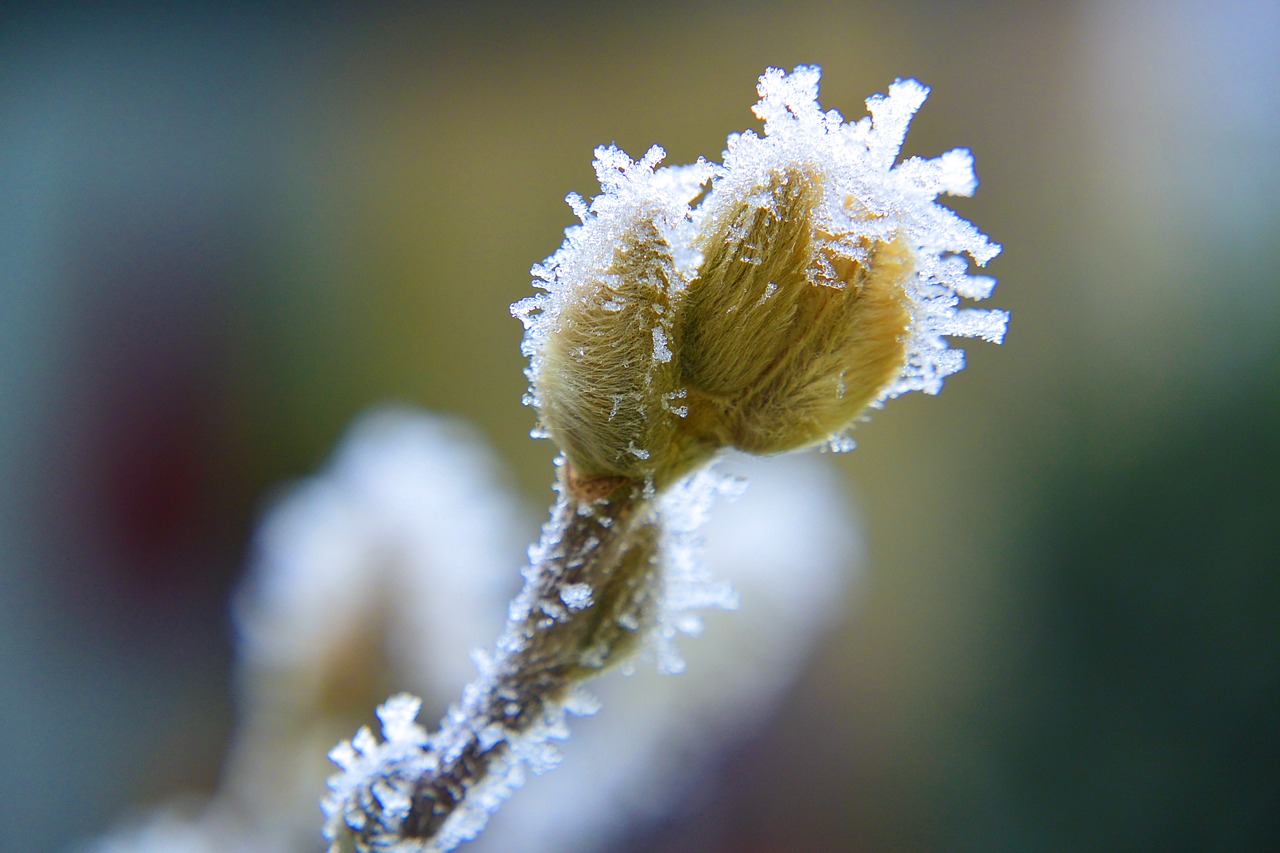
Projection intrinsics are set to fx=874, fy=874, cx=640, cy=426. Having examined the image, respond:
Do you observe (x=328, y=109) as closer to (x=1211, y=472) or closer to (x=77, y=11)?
(x=77, y=11)

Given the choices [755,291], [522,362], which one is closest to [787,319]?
[755,291]

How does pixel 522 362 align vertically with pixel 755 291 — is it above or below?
above

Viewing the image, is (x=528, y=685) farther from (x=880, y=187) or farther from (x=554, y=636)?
(x=880, y=187)

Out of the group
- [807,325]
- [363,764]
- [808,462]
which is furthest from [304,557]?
[808,462]

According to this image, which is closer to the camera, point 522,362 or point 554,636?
point 554,636

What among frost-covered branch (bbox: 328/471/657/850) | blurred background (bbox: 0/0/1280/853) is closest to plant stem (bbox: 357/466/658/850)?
frost-covered branch (bbox: 328/471/657/850)

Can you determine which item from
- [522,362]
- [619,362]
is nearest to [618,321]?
[619,362]

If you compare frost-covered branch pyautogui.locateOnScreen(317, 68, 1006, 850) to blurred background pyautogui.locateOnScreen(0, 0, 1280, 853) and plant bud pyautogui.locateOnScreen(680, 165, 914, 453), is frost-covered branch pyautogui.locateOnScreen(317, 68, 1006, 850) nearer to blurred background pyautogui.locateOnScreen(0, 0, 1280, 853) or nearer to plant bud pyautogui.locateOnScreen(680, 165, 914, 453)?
plant bud pyautogui.locateOnScreen(680, 165, 914, 453)
